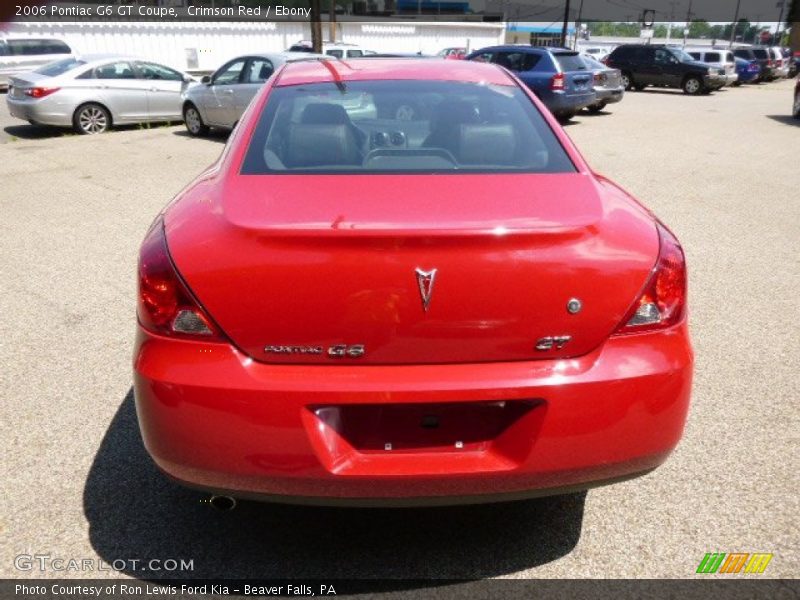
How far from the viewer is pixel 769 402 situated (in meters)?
3.58

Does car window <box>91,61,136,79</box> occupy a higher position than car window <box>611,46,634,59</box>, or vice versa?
car window <box>91,61,136,79</box>

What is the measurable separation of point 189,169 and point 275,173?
26.1 ft

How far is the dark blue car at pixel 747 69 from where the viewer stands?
32.4 m

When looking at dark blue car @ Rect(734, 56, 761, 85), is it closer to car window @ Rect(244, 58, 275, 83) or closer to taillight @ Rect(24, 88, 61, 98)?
car window @ Rect(244, 58, 275, 83)

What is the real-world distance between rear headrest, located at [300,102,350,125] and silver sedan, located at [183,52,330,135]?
9.41 meters

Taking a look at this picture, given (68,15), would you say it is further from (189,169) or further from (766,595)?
(766,595)

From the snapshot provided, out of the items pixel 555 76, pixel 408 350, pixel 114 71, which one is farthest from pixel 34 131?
pixel 408 350

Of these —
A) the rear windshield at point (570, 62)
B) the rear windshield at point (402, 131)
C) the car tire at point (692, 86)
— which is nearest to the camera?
the rear windshield at point (402, 131)

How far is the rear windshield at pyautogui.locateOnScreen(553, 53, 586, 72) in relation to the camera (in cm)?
1653

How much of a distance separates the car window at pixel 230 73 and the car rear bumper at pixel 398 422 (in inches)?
443

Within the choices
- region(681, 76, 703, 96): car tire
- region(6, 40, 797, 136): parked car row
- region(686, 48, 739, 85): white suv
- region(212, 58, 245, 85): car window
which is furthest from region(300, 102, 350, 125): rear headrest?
region(686, 48, 739, 85): white suv

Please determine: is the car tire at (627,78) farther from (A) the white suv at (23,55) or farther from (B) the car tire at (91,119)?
(B) the car tire at (91,119)

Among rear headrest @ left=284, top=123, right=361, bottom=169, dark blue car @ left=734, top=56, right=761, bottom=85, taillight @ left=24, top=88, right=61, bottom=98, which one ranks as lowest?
dark blue car @ left=734, top=56, right=761, bottom=85

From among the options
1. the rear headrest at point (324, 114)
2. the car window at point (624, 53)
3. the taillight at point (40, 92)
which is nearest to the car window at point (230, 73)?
the taillight at point (40, 92)
